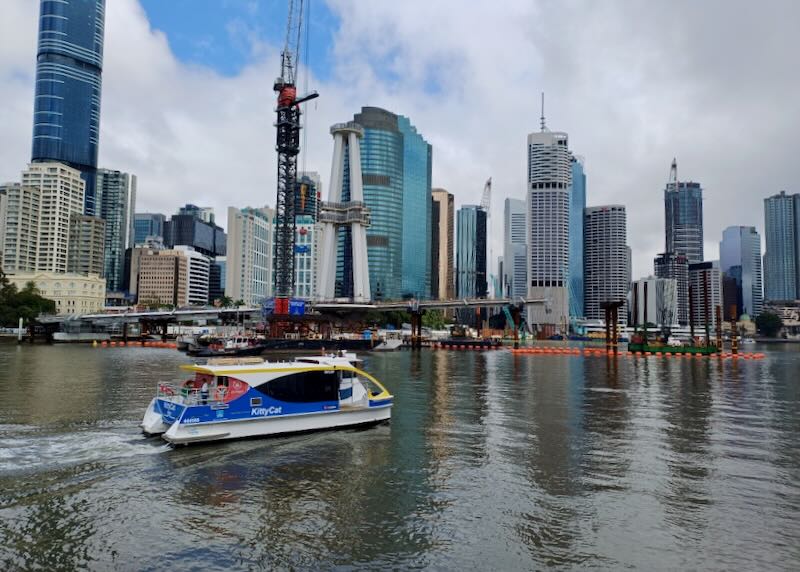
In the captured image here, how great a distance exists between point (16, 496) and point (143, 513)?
412 cm

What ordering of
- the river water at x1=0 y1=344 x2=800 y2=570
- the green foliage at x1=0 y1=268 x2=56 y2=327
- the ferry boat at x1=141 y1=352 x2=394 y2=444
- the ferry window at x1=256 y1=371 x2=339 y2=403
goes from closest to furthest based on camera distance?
the river water at x1=0 y1=344 x2=800 y2=570 → the ferry boat at x1=141 y1=352 x2=394 y2=444 → the ferry window at x1=256 y1=371 x2=339 y2=403 → the green foliage at x1=0 y1=268 x2=56 y2=327

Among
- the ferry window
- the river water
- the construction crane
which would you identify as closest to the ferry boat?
→ the ferry window

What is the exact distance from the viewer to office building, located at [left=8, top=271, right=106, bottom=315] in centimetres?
17312

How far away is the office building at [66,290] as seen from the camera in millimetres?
173125

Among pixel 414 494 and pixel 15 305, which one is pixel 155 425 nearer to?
pixel 414 494

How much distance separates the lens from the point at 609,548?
14203mm

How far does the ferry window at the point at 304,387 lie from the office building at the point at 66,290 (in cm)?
16815

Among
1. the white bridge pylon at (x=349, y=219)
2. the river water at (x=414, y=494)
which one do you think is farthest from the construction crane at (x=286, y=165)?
the river water at (x=414, y=494)

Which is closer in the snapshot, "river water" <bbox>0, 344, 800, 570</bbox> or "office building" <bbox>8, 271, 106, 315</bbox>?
"river water" <bbox>0, 344, 800, 570</bbox>

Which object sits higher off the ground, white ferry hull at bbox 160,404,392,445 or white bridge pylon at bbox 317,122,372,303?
white bridge pylon at bbox 317,122,372,303

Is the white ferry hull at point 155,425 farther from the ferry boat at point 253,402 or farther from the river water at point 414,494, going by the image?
the river water at point 414,494

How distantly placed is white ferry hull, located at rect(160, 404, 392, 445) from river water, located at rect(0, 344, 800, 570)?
0.63 meters

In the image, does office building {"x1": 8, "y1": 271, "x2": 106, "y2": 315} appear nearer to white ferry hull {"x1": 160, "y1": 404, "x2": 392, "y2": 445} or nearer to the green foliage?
the green foliage

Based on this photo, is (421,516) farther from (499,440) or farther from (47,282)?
(47,282)
